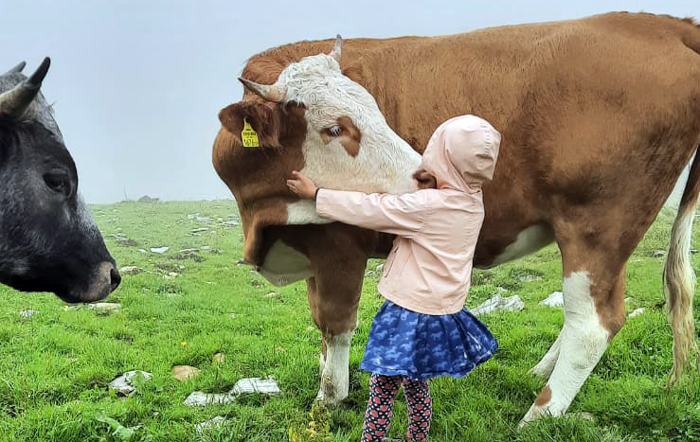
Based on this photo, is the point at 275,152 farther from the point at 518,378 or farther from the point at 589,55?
the point at 518,378

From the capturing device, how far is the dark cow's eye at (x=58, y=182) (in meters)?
2.78

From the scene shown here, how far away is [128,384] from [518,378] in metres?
2.94

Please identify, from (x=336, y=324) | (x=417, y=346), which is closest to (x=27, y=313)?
(x=336, y=324)

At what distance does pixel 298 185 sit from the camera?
10.3ft

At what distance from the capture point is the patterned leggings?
296 cm

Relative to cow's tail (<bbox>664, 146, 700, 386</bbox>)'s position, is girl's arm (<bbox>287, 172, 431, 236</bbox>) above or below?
above

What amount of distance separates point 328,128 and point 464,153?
2.67ft

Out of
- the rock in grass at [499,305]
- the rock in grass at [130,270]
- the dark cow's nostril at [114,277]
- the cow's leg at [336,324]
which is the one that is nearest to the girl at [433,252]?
the cow's leg at [336,324]

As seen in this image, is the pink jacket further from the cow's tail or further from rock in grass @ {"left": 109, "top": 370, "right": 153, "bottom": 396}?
rock in grass @ {"left": 109, "top": 370, "right": 153, "bottom": 396}

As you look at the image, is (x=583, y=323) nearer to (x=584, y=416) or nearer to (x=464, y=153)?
(x=584, y=416)

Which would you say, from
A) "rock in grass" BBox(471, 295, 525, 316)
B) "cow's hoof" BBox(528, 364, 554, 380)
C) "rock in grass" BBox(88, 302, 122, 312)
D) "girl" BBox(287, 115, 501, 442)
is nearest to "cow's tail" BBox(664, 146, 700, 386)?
"cow's hoof" BBox(528, 364, 554, 380)

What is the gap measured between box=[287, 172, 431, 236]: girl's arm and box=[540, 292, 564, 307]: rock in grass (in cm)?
418

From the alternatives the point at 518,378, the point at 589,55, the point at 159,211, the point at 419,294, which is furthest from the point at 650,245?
the point at 159,211

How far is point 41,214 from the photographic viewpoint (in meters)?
2.78
